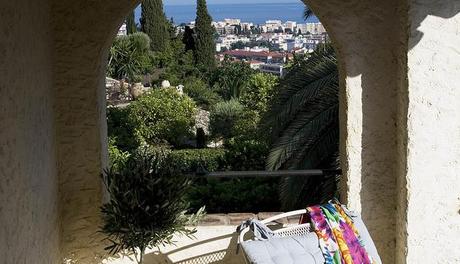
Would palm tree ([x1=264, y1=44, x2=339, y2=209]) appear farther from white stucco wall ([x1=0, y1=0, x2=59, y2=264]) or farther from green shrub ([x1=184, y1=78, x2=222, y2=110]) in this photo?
green shrub ([x1=184, y1=78, x2=222, y2=110])

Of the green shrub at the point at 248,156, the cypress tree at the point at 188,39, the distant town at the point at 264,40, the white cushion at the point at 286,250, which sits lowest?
the green shrub at the point at 248,156

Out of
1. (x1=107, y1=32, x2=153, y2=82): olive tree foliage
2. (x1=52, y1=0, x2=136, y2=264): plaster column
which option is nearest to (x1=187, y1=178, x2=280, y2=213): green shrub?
(x1=52, y1=0, x2=136, y2=264): plaster column

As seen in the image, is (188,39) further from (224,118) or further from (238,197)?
(238,197)

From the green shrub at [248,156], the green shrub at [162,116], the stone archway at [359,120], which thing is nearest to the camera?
the stone archway at [359,120]

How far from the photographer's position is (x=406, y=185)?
3.27 meters

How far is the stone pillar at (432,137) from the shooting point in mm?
3115

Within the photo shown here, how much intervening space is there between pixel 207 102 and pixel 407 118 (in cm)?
1825

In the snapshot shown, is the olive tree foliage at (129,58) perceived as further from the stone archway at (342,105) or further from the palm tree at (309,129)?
the stone archway at (342,105)

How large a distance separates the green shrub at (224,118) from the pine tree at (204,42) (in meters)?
6.91

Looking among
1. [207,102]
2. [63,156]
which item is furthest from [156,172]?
[207,102]

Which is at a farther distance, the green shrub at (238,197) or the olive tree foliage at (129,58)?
the olive tree foliage at (129,58)

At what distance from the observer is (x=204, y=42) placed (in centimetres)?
2480

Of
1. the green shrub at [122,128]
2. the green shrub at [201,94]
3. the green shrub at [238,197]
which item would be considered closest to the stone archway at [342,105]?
the green shrub at [238,197]

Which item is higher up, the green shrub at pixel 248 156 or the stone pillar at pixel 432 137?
the stone pillar at pixel 432 137
